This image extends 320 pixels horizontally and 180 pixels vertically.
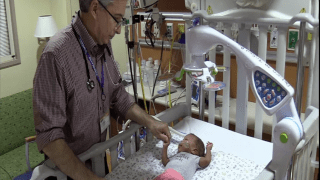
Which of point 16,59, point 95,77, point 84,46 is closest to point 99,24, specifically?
point 84,46

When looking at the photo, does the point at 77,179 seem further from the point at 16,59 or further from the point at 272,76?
the point at 16,59

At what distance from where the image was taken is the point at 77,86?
4.41 feet

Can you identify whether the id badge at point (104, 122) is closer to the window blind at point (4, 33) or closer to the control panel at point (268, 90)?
the control panel at point (268, 90)

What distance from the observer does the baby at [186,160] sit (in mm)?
1498

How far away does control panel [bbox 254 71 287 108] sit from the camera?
1132mm

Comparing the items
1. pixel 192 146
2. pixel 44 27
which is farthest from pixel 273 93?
pixel 44 27

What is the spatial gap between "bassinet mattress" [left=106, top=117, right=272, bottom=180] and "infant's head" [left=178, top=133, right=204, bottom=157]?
0.07 metres

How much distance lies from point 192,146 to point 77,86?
718 millimetres

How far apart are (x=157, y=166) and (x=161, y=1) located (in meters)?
1.44

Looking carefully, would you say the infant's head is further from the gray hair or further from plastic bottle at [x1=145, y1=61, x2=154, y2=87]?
plastic bottle at [x1=145, y1=61, x2=154, y2=87]

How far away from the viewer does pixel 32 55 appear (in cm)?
354

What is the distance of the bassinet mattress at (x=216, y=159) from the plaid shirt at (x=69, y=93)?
0.73ft

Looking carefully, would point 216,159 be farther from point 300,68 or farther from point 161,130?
point 300,68


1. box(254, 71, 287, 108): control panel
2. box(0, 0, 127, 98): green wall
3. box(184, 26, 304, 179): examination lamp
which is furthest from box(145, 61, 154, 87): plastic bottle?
box(254, 71, 287, 108): control panel
